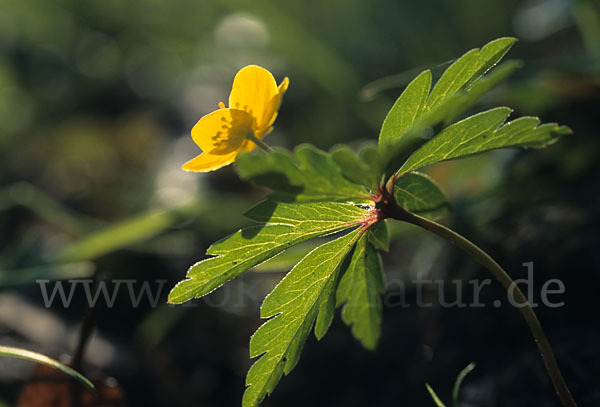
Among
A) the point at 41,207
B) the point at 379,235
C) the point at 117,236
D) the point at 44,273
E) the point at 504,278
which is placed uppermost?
the point at 41,207

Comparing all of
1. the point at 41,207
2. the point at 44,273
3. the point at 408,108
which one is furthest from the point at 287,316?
the point at 41,207

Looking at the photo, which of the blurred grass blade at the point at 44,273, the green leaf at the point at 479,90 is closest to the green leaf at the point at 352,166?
the green leaf at the point at 479,90

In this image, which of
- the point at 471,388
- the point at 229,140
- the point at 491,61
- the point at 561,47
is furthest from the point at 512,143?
the point at 561,47

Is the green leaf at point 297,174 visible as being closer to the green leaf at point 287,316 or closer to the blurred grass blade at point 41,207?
the green leaf at point 287,316

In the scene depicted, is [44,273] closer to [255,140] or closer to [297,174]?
[255,140]

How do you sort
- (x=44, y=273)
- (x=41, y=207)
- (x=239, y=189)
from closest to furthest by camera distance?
(x=44, y=273) → (x=41, y=207) → (x=239, y=189)

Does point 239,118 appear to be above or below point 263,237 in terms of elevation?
above

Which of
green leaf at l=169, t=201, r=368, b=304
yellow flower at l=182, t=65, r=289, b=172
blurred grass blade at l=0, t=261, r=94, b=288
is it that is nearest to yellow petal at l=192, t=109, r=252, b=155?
yellow flower at l=182, t=65, r=289, b=172
